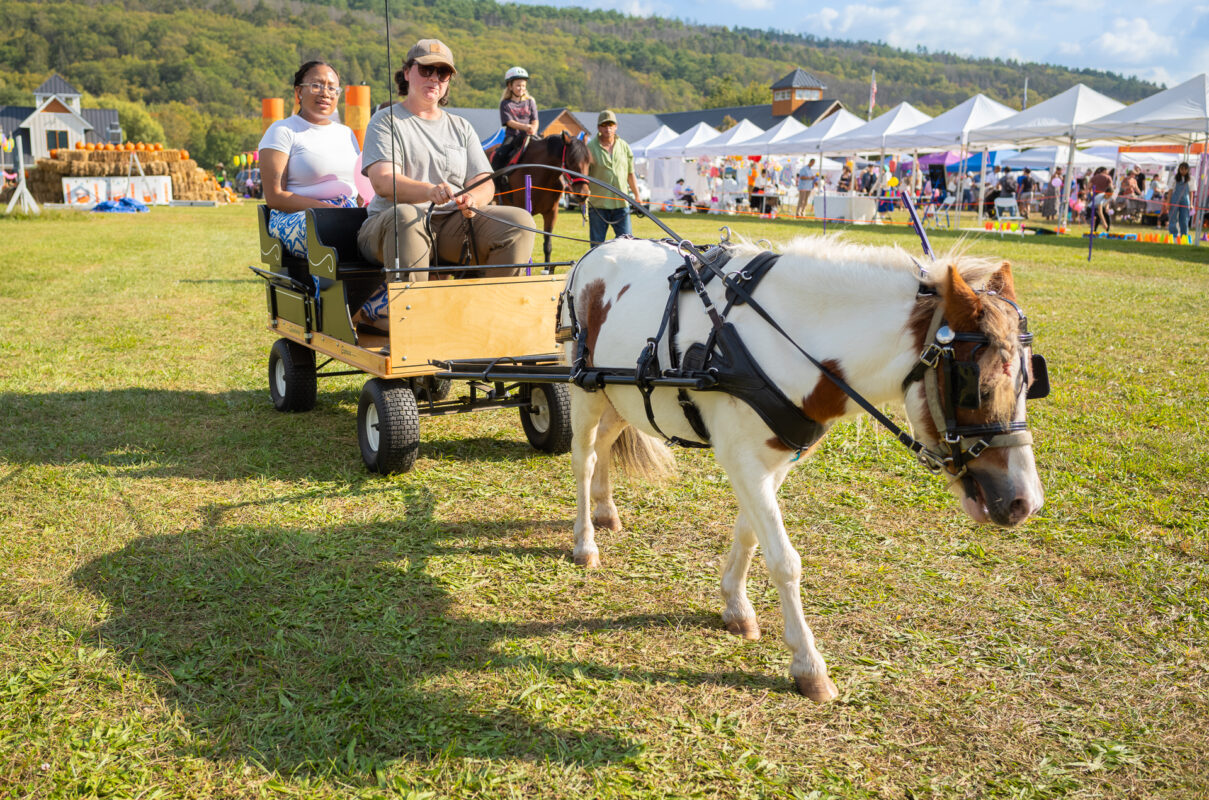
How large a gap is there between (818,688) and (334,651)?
173 centimetres

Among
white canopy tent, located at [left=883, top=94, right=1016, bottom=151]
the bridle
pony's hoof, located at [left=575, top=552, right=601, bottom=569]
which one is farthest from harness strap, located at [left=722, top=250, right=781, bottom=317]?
white canopy tent, located at [left=883, top=94, right=1016, bottom=151]

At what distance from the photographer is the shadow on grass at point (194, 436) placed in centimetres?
505

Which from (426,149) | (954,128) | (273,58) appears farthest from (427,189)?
(273,58)

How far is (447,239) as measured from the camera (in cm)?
511

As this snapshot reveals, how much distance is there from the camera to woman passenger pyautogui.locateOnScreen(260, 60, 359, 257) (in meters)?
5.62

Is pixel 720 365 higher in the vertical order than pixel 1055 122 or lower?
lower

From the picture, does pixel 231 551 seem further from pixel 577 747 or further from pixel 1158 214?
pixel 1158 214

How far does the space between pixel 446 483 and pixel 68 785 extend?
2614 millimetres

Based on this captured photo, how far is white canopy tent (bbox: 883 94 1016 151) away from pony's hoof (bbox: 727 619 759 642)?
79.2 feet

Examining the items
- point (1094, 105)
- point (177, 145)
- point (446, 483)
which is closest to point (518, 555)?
point (446, 483)

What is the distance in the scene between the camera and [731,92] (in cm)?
9825

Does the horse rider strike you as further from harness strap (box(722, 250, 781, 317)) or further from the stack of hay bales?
the stack of hay bales

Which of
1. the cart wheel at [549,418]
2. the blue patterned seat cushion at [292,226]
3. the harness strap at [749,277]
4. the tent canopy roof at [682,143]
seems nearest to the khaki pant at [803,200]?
the tent canopy roof at [682,143]

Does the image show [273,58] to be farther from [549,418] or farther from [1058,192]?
[549,418]
